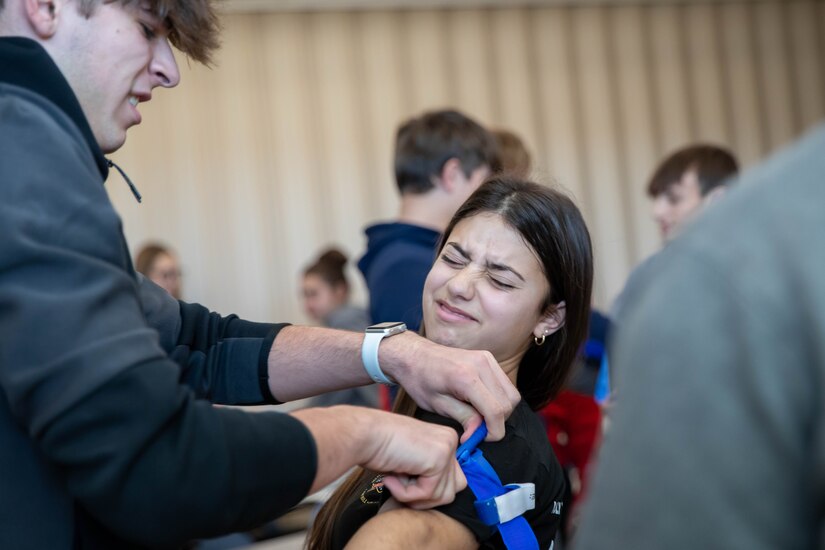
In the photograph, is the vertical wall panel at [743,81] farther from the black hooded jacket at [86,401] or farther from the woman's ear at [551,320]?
the black hooded jacket at [86,401]

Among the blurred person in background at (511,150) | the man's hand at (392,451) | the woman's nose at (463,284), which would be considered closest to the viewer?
the man's hand at (392,451)

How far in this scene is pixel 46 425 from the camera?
2.80ft

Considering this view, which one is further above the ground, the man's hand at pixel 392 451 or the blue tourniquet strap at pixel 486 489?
the man's hand at pixel 392 451

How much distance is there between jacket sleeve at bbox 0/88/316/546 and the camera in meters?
0.85

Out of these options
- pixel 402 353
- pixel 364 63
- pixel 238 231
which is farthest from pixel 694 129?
pixel 402 353

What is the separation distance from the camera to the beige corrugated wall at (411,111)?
17.7ft

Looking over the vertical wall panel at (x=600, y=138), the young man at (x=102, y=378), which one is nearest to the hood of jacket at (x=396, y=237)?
the young man at (x=102, y=378)

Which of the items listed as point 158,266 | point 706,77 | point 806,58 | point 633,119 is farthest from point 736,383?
point 806,58

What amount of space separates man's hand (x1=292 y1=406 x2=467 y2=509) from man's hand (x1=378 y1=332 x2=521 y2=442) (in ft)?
0.34

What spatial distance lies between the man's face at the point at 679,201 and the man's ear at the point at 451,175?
1060 millimetres

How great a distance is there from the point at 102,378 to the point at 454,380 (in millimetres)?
544

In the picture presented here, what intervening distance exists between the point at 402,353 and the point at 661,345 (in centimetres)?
76

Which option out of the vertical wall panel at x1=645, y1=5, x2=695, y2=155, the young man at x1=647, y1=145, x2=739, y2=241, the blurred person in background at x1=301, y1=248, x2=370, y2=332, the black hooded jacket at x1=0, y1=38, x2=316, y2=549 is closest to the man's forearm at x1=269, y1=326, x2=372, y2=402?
the black hooded jacket at x1=0, y1=38, x2=316, y2=549

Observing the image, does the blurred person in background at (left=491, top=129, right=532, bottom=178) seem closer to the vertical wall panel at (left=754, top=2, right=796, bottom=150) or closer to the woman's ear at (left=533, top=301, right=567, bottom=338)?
the woman's ear at (left=533, top=301, right=567, bottom=338)
